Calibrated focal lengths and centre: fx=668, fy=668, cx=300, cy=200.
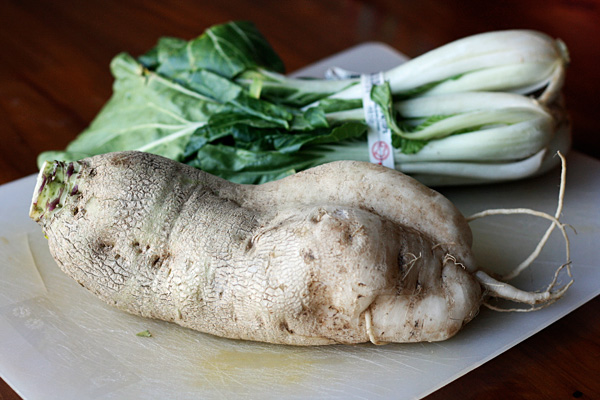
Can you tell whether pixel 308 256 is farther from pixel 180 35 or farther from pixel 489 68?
pixel 180 35

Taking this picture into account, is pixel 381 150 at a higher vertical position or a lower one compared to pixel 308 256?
higher

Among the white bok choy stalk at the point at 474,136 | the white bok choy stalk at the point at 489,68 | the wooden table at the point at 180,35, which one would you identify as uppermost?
the wooden table at the point at 180,35

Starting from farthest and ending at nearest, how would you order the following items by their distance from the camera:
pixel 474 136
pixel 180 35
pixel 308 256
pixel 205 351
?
1. pixel 180 35
2. pixel 474 136
3. pixel 205 351
4. pixel 308 256

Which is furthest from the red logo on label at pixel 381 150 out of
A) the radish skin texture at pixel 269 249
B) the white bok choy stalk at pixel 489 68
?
the radish skin texture at pixel 269 249

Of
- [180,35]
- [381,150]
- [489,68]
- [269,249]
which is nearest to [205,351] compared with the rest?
[269,249]

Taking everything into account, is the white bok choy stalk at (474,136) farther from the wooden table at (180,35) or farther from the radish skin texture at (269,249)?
the wooden table at (180,35)

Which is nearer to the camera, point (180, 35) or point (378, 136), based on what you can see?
point (378, 136)

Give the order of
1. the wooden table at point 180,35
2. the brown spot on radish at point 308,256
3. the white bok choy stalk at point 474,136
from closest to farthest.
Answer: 1. the brown spot on radish at point 308,256
2. the white bok choy stalk at point 474,136
3. the wooden table at point 180,35
